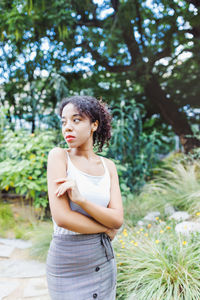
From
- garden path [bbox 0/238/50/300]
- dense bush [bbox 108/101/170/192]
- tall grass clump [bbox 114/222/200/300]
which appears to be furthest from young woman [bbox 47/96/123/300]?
dense bush [bbox 108/101/170/192]

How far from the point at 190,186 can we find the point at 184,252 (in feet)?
5.57

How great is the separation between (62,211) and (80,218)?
8 cm

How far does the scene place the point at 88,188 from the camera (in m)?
1.19

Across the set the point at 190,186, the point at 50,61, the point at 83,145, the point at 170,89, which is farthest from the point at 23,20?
the point at 83,145

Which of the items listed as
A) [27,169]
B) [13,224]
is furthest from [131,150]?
[13,224]

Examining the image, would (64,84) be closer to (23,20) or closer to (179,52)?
(23,20)

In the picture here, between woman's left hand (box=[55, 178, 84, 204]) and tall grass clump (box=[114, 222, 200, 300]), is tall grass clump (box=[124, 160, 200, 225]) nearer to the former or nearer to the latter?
tall grass clump (box=[114, 222, 200, 300])

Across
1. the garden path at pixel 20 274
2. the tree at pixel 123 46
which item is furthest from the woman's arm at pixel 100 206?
the tree at pixel 123 46

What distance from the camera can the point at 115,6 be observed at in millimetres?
4582

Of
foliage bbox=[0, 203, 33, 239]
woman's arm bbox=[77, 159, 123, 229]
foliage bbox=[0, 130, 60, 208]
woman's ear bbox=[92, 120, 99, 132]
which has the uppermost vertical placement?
woman's ear bbox=[92, 120, 99, 132]

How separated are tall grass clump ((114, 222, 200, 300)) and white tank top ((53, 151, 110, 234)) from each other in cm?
91

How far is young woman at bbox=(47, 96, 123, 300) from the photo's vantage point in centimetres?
112

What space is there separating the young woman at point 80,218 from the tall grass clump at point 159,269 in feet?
2.14

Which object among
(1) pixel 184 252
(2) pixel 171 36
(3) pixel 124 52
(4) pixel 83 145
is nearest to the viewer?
(4) pixel 83 145
